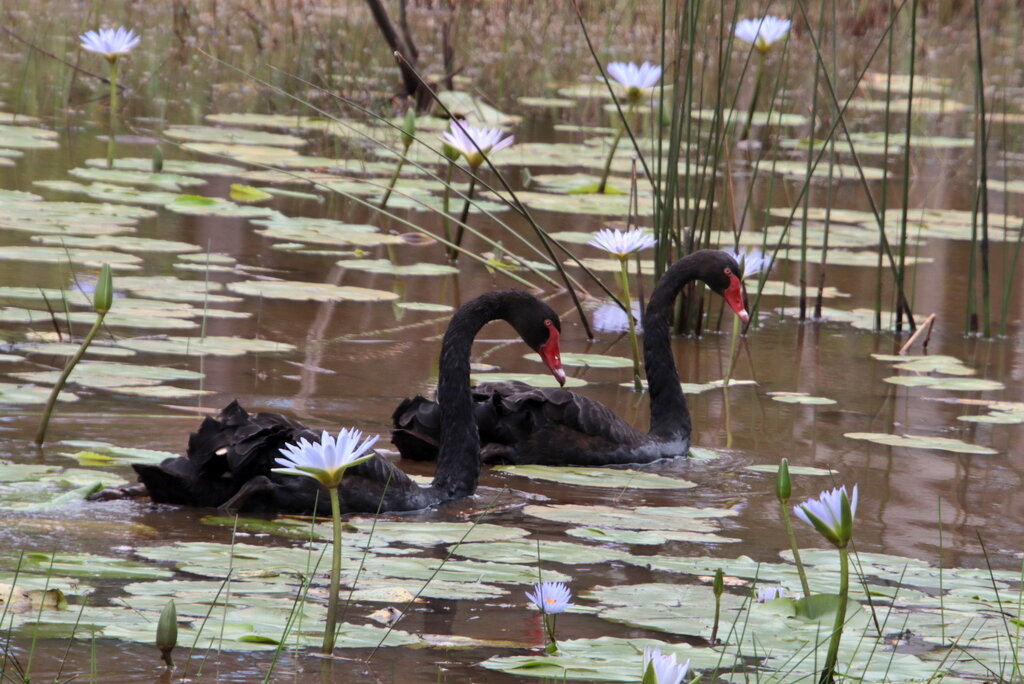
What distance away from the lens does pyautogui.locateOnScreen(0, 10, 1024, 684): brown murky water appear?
3.22m

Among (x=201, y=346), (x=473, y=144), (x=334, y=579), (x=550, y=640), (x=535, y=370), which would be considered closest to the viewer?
(x=334, y=579)

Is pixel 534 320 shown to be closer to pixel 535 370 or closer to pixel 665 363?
pixel 665 363

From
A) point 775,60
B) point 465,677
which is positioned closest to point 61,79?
point 775,60

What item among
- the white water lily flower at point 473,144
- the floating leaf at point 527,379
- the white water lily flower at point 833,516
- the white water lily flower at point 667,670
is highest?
the white water lily flower at point 473,144

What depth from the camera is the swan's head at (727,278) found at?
5.68 m

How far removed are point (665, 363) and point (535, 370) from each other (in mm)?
741

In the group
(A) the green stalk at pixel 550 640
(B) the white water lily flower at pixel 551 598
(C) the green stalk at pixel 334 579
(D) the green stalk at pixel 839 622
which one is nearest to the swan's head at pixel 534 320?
(A) the green stalk at pixel 550 640

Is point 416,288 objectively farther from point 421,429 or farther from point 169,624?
point 169,624

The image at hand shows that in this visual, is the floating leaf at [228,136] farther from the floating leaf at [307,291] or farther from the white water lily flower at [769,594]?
the white water lily flower at [769,594]

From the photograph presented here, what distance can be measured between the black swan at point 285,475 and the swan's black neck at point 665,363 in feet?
3.01

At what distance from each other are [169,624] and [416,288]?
472 centimetres

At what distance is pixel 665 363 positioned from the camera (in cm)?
540

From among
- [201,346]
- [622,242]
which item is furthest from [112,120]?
[622,242]

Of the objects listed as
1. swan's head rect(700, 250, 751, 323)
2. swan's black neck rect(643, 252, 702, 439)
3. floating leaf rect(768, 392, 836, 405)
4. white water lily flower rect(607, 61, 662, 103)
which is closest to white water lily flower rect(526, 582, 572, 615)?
swan's black neck rect(643, 252, 702, 439)
